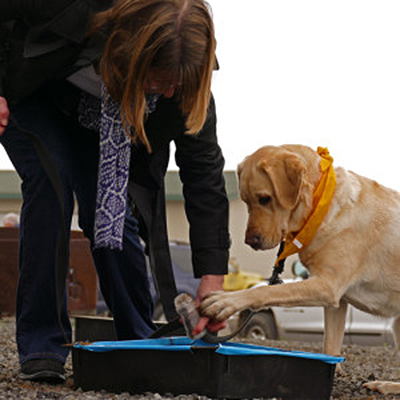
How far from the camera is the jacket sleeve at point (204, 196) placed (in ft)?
9.78

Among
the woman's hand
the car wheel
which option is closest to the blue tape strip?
the woman's hand

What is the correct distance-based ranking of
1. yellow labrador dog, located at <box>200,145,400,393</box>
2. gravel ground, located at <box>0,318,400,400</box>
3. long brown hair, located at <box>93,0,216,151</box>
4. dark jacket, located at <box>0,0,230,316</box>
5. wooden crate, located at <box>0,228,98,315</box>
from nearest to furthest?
long brown hair, located at <box>93,0,216,151</box> < gravel ground, located at <box>0,318,400,400</box> < dark jacket, located at <box>0,0,230,316</box> < yellow labrador dog, located at <box>200,145,400,393</box> < wooden crate, located at <box>0,228,98,315</box>

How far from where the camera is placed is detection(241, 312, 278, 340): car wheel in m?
8.49

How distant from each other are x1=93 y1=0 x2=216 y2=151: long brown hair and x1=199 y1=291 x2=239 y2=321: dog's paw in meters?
0.78

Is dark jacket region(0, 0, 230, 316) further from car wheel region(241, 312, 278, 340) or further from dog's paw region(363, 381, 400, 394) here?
car wheel region(241, 312, 278, 340)

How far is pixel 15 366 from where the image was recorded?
128 inches

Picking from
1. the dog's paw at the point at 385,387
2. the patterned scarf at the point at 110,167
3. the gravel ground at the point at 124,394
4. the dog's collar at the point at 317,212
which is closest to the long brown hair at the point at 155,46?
the patterned scarf at the point at 110,167

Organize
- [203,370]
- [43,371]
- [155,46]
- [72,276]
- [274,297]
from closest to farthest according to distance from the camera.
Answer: [155,46], [203,370], [43,371], [274,297], [72,276]

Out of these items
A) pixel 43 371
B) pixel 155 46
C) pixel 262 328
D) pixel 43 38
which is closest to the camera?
pixel 155 46

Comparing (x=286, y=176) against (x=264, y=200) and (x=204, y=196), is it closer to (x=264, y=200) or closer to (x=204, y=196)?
(x=264, y=200)

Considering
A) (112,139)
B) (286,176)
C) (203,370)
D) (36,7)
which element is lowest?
(203,370)

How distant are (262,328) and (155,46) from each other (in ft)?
22.1

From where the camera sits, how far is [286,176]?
11.5 ft

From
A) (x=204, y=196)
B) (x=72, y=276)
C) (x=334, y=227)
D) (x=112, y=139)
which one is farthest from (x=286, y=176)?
(x=72, y=276)
